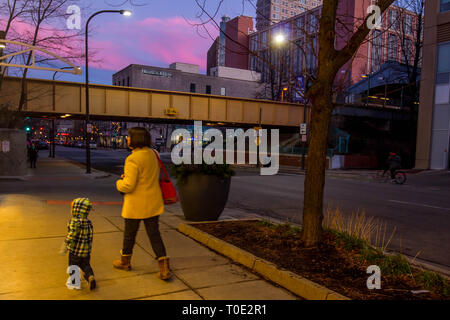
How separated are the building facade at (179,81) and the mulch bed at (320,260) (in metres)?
75.7

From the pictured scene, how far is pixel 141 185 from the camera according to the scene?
445 cm

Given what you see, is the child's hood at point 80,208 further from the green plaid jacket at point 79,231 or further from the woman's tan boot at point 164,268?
the woman's tan boot at point 164,268

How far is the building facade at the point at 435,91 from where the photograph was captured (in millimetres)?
28719

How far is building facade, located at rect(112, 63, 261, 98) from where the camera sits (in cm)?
8525

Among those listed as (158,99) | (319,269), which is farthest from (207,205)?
(158,99)

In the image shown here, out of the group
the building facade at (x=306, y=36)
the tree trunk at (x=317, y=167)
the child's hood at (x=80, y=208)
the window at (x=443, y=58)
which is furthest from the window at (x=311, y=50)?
the window at (x=443, y=58)

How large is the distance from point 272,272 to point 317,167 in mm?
1728

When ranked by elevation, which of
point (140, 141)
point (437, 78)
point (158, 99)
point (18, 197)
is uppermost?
point (437, 78)

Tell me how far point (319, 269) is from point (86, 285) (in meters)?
2.75

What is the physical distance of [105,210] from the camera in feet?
30.9

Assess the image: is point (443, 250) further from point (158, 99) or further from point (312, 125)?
point (158, 99)

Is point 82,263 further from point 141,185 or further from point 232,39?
point 232,39

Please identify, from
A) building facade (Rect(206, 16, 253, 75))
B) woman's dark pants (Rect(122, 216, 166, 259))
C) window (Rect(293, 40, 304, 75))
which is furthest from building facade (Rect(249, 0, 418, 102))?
woman's dark pants (Rect(122, 216, 166, 259))

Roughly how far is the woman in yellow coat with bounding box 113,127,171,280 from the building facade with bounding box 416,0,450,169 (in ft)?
97.6
